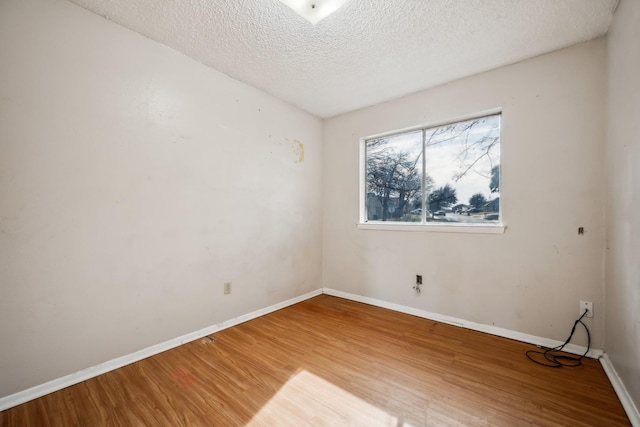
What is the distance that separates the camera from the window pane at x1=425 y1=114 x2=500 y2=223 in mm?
2639

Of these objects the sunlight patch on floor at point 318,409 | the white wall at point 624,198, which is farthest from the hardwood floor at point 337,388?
the white wall at point 624,198

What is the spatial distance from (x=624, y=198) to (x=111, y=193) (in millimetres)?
3543

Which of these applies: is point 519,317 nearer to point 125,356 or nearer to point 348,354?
point 348,354

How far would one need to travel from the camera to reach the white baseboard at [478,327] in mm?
2159

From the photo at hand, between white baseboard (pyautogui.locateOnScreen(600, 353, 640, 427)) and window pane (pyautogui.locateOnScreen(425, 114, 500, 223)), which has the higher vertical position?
window pane (pyautogui.locateOnScreen(425, 114, 500, 223))

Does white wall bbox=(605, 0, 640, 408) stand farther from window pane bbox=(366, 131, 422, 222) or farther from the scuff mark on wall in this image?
the scuff mark on wall

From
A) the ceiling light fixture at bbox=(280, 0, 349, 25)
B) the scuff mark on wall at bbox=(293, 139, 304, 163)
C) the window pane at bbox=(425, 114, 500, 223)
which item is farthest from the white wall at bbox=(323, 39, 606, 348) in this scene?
the ceiling light fixture at bbox=(280, 0, 349, 25)

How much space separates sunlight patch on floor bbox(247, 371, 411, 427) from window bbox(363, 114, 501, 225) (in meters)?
2.05

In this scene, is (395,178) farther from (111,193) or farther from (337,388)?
(111,193)

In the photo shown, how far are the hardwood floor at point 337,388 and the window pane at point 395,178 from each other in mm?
1463

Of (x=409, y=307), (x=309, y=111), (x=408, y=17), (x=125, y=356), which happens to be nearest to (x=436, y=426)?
(x=409, y=307)

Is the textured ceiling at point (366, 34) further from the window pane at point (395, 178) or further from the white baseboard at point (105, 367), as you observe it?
the white baseboard at point (105, 367)

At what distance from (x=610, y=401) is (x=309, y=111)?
381cm

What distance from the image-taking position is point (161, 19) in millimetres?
1943
